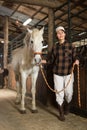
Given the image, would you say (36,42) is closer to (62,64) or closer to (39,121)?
(62,64)

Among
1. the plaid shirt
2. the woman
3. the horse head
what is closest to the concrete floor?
the woman

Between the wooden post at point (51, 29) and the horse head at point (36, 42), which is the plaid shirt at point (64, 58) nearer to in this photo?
the horse head at point (36, 42)

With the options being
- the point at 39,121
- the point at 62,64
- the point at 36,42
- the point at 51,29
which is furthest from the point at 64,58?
the point at 51,29

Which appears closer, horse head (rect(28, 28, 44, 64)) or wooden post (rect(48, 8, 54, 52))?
horse head (rect(28, 28, 44, 64))

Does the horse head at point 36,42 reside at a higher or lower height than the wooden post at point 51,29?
lower

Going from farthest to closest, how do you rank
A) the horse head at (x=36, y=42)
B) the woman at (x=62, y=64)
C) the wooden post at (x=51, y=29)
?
the wooden post at (x=51, y=29) → the horse head at (x=36, y=42) → the woman at (x=62, y=64)

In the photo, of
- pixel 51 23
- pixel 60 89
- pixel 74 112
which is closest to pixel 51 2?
pixel 51 23

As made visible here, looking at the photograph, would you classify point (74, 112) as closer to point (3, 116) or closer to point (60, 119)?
point (60, 119)

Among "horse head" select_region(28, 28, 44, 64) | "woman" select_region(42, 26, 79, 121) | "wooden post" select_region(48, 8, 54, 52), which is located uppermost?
"wooden post" select_region(48, 8, 54, 52)

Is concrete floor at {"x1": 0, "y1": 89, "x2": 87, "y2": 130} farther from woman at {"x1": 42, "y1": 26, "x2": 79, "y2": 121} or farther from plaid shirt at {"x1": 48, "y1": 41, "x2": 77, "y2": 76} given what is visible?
plaid shirt at {"x1": 48, "y1": 41, "x2": 77, "y2": 76}

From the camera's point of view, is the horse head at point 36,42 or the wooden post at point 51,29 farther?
the wooden post at point 51,29

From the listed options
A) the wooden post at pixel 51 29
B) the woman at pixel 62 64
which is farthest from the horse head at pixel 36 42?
the wooden post at pixel 51 29

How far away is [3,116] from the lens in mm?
3801

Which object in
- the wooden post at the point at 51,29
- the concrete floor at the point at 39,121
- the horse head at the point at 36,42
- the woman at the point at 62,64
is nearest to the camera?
the concrete floor at the point at 39,121
